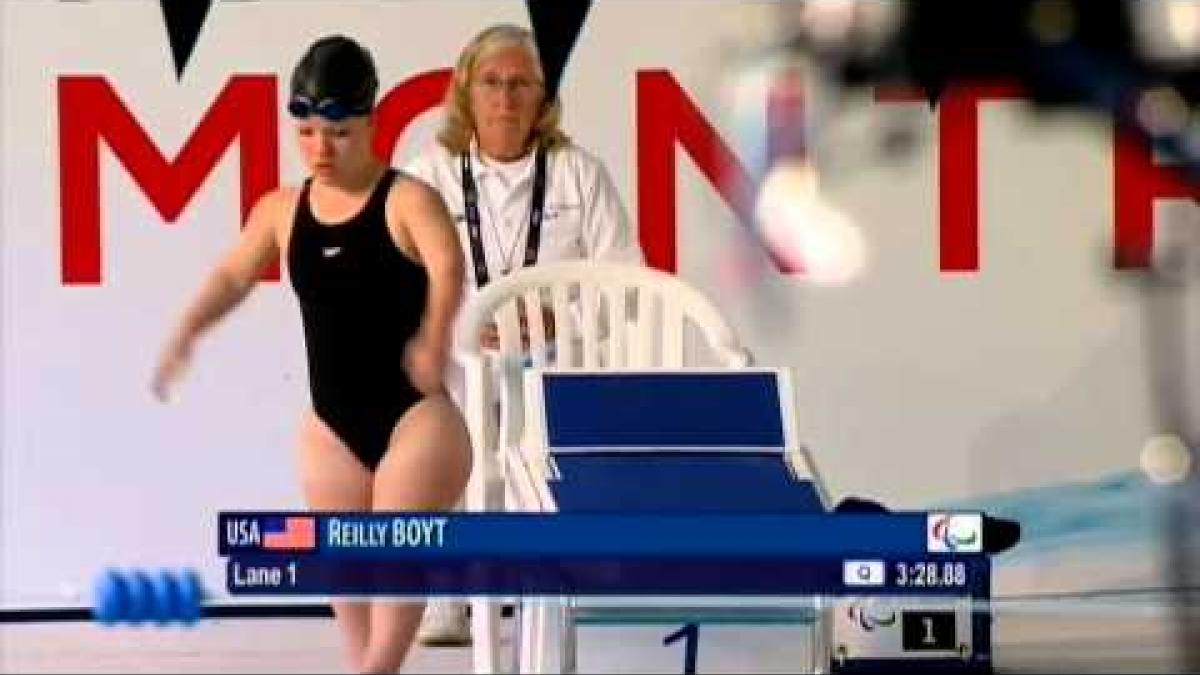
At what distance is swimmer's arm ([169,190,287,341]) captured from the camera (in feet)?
11.2

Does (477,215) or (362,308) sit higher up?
(477,215)

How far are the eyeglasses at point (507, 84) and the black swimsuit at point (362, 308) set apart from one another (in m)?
0.29

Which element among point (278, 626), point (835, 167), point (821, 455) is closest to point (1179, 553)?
point (821, 455)

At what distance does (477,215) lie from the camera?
3.48 m

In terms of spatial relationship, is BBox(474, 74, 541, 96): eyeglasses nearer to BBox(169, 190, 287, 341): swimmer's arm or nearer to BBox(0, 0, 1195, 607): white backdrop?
BBox(0, 0, 1195, 607): white backdrop

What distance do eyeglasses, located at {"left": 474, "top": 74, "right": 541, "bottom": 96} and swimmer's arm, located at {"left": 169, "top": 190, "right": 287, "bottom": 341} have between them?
1.20 ft

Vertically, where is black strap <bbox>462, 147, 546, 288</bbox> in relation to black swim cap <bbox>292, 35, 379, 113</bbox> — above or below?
below

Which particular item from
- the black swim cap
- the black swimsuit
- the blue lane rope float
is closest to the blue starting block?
the black swimsuit

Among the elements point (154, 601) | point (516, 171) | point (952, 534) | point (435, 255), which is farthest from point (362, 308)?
point (952, 534)

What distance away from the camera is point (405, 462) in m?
3.20

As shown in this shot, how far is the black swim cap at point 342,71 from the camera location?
3.43 m

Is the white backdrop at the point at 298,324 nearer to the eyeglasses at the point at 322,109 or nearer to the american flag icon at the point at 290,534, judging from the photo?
the eyeglasses at the point at 322,109

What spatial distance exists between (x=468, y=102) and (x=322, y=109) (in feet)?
0.72

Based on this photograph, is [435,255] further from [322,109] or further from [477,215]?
[322,109]
